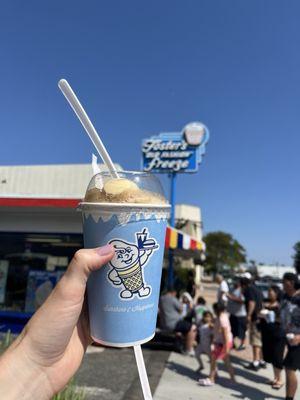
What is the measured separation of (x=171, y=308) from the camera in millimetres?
8680

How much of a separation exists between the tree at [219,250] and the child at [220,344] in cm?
4864

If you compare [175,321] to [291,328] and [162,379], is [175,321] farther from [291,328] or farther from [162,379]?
[291,328]

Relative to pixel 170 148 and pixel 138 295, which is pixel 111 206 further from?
pixel 170 148

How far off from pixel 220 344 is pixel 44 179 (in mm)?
15338

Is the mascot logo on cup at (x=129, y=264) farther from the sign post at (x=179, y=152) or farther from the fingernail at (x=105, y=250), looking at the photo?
the sign post at (x=179, y=152)

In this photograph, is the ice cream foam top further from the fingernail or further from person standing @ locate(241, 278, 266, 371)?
person standing @ locate(241, 278, 266, 371)

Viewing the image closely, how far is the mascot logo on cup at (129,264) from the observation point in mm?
1562

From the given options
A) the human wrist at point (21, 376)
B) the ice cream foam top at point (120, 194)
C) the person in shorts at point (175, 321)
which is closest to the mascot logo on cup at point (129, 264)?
the ice cream foam top at point (120, 194)

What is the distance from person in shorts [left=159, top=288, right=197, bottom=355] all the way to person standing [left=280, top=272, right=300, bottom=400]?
3104 mm

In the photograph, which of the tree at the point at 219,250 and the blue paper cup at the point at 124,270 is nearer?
the blue paper cup at the point at 124,270

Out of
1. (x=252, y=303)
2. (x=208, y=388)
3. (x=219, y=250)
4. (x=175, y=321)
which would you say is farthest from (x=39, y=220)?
(x=219, y=250)

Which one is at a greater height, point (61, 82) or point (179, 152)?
point (179, 152)

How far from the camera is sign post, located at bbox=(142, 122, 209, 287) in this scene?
14.9 metres

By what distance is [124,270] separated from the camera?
1566mm
